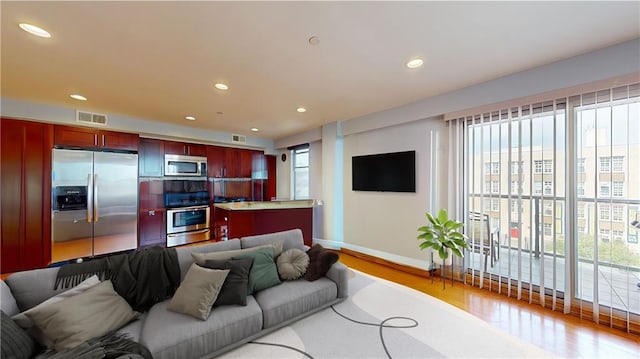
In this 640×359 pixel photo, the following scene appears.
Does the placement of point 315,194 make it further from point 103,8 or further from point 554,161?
point 103,8

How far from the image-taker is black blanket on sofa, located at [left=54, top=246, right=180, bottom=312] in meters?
1.79

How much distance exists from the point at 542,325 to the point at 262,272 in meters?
2.70

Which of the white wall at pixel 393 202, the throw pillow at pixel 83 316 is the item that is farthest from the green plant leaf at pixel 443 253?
the throw pillow at pixel 83 316

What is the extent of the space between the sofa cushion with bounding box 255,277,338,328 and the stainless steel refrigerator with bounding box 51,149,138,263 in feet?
11.8

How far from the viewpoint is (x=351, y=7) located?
1602mm

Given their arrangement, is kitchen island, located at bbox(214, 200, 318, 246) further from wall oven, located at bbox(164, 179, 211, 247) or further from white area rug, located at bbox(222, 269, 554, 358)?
white area rug, located at bbox(222, 269, 554, 358)

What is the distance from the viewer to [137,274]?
6.40 feet

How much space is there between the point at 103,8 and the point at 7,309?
199 centimetres

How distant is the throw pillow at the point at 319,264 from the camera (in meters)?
2.47

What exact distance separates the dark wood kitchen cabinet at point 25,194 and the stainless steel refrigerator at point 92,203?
10cm

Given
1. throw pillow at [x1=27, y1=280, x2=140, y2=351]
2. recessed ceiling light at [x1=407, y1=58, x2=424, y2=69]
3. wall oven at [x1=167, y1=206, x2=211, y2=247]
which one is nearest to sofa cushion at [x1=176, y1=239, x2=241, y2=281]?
throw pillow at [x1=27, y1=280, x2=140, y2=351]

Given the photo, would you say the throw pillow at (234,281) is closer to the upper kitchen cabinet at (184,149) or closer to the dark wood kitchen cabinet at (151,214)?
the dark wood kitchen cabinet at (151,214)

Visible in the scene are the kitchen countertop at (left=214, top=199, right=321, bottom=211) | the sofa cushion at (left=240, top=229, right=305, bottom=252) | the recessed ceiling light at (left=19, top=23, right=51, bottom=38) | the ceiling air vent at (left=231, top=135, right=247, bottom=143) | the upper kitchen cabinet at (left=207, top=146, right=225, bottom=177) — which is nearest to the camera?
the recessed ceiling light at (left=19, top=23, right=51, bottom=38)

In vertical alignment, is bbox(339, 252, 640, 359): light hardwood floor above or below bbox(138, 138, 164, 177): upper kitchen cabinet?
below
